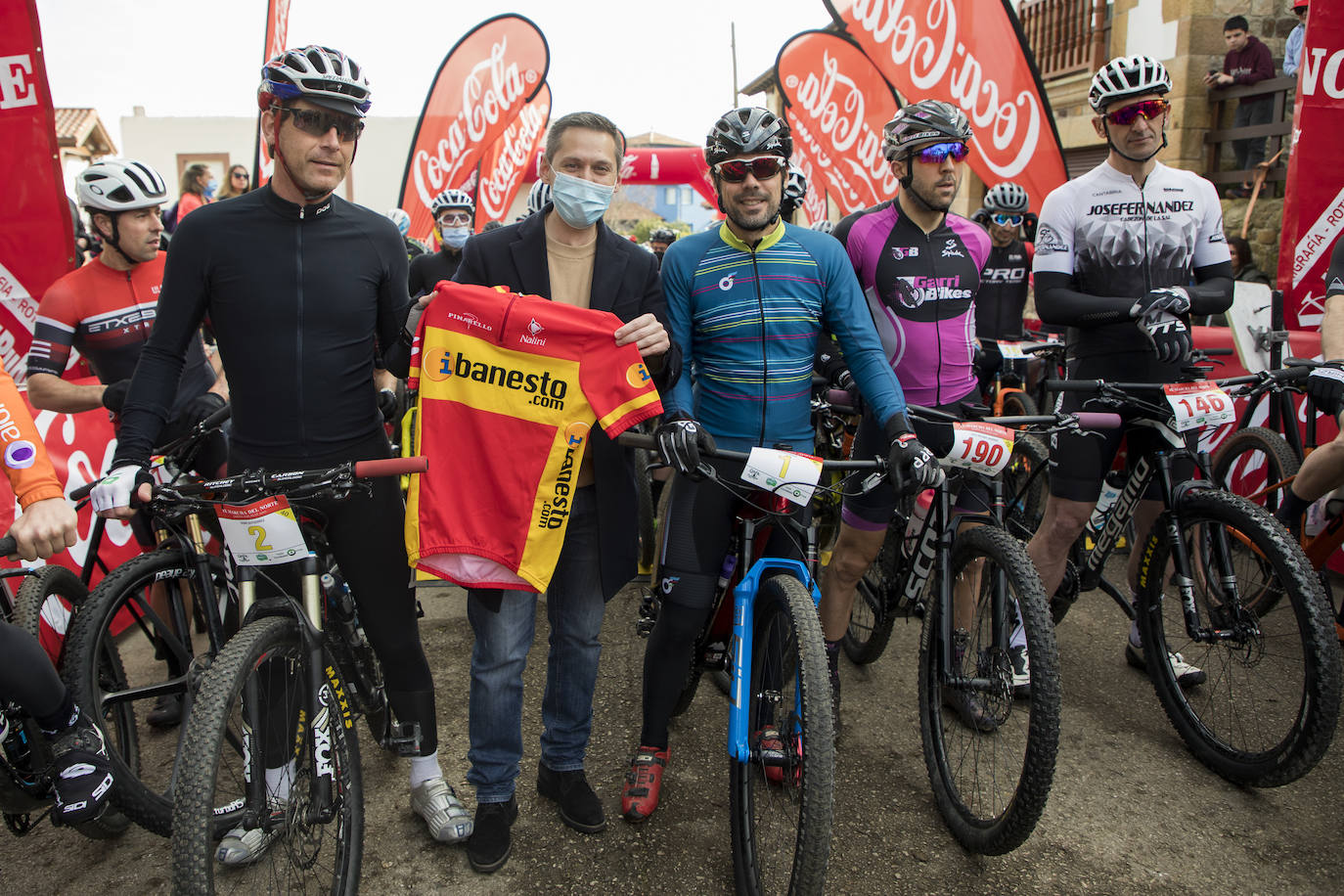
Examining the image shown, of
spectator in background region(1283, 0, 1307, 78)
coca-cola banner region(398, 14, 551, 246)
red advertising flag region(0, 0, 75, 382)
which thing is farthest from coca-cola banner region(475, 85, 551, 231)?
spectator in background region(1283, 0, 1307, 78)

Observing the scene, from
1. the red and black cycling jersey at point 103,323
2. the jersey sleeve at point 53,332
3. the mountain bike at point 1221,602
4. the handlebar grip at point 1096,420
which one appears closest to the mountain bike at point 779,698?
the handlebar grip at point 1096,420

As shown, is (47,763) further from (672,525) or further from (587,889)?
(672,525)

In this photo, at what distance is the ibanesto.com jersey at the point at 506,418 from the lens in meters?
2.56

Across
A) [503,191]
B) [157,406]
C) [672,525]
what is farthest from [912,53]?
[503,191]

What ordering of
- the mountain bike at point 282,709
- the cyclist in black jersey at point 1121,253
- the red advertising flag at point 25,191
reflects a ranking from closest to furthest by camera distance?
the mountain bike at point 282,709, the cyclist in black jersey at point 1121,253, the red advertising flag at point 25,191

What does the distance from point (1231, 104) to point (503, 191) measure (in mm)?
8097

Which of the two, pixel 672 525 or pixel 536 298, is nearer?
pixel 536 298

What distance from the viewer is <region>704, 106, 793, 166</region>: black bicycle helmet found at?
9.28 feet

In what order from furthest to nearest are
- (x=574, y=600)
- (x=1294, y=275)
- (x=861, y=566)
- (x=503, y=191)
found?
(x=503, y=191)
(x=1294, y=275)
(x=861, y=566)
(x=574, y=600)

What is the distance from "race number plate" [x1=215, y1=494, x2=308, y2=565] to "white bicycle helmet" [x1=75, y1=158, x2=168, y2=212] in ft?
6.81

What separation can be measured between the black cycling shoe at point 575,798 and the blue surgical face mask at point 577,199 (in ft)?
6.04

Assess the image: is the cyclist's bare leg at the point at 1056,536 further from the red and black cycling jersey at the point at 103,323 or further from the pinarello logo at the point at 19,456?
the red and black cycling jersey at the point at 103,323

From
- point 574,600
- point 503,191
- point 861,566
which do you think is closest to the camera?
point 574,600

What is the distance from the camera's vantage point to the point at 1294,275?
16.4 ft
